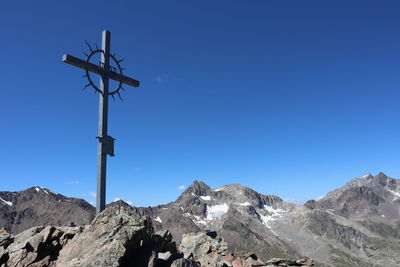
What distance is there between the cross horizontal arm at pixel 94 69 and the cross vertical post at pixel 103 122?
438 mm

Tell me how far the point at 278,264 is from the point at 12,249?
21.6 m

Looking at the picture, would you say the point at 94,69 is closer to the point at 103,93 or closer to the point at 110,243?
the point at 103,93

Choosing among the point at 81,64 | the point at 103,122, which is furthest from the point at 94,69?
the point at 103,122

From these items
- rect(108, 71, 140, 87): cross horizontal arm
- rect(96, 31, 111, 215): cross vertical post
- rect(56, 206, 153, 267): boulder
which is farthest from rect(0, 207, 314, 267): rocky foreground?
rect(108, 71, 140, 87): cross horizontal arm

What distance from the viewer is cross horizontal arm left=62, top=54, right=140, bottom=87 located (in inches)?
775

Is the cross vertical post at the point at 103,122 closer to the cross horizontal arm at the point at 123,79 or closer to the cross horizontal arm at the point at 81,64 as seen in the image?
the cross horizontal arm at the point at 123,79

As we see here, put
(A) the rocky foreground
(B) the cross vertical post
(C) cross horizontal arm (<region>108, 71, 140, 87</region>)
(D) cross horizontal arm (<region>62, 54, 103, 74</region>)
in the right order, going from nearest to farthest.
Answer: (A) the rocky foreground < (D) cross horizontal arm (<region>62, 54, 103, 74</region>) < (B) the cross vertical post < (C) cross horizontal arm (<region>108, 71, 140, 87</region>)

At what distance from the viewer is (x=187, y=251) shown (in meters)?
29.4

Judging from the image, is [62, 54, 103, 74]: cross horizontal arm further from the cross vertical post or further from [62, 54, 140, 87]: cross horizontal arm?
the cross vertical post

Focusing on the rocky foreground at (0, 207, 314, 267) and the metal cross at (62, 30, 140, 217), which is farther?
the metal cross at (62, 30, 140, 217)

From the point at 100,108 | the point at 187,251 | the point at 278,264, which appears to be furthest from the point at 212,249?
the point at 100,108

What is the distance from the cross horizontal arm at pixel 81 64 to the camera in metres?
19.6

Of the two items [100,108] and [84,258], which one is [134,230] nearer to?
[84,258]

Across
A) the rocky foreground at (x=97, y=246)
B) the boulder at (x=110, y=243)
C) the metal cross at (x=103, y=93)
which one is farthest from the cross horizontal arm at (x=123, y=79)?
the boulder at (x=110, y=243)
